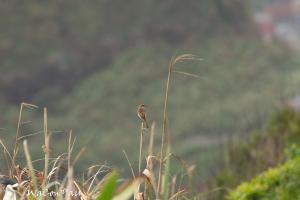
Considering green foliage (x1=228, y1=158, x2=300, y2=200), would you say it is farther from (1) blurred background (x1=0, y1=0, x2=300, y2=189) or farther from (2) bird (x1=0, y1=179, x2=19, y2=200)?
(1) blurred background (x1=0, y1=0, x2=300, y2=189)

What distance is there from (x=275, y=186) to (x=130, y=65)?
21.9 meters

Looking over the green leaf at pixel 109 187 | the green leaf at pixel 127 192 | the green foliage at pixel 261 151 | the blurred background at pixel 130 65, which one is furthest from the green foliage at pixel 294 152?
the blurred background at pixel 130 65

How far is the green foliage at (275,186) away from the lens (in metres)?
5.82

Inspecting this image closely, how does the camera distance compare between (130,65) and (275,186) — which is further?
(130,65)

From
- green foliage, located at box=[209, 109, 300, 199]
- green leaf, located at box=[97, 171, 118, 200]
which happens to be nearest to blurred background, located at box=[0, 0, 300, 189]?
green foliage, located at box=[209, 109, 300, 199]

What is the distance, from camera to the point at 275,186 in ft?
20.2

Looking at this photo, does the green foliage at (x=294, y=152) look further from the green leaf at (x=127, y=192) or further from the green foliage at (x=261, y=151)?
the green leaf at (x=127, y=192)

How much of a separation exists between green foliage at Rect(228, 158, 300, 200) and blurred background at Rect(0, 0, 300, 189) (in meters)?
14.2

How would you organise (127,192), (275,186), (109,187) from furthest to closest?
(275,186) < (127,192) < (109,187)

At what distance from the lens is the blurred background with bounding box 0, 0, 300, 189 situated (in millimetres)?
23125

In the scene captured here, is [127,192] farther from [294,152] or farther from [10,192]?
[294,152]

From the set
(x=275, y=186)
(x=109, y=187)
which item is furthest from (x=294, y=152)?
(x=109, y=187)

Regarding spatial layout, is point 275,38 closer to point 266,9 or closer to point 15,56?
point 15,56

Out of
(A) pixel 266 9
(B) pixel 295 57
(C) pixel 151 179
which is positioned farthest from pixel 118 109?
(A) pixel 266 9
